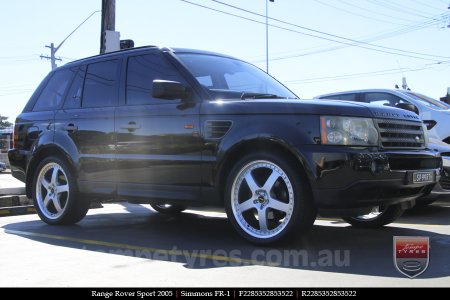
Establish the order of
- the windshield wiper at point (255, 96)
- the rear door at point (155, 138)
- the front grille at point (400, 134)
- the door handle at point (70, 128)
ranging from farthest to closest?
the door handle at point (70, 128)
the windshield wiper at point (255, 96)
the rear door at point (155, 138)
the front grille at point (400, 134)

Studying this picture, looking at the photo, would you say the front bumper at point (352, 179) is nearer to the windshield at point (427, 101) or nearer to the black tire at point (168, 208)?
→ the black tire at point (168, 208)

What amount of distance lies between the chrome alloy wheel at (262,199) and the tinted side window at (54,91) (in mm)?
3117

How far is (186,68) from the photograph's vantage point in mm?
5469

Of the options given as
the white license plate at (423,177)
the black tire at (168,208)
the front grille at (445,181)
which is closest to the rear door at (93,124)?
the black tire at (168,208)

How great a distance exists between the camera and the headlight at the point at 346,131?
14.5ft

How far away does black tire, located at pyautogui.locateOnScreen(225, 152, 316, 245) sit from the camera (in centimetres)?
450

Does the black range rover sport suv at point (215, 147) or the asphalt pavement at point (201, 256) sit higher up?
the black range rover sport suv at point (215, 147)

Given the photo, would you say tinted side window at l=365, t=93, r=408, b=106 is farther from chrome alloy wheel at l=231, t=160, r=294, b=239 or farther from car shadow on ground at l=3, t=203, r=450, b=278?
chrome alloy wheel at l=231, t=160, r=294, b=239

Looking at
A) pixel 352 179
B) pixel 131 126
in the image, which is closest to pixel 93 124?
pixel 131 126

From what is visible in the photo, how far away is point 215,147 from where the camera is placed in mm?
5004

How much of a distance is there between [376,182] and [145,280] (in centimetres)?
200

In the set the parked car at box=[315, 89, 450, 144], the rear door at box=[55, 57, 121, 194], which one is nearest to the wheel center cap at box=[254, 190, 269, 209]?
the rear door at box=[55, 57, 121, 194]

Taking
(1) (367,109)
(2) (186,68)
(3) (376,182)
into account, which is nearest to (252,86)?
(2) (186,68)
